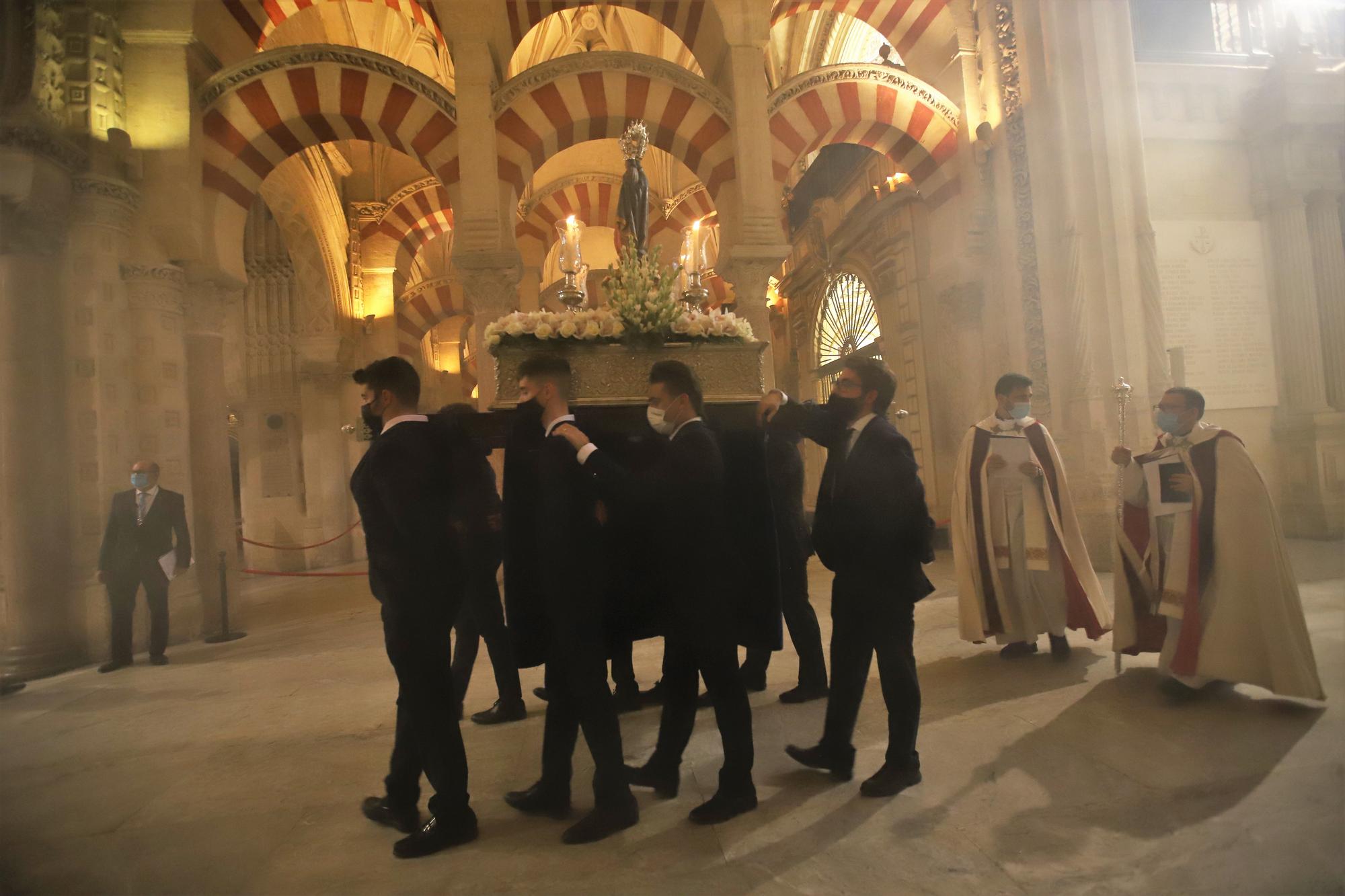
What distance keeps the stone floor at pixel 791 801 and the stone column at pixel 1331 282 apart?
794 millimetres

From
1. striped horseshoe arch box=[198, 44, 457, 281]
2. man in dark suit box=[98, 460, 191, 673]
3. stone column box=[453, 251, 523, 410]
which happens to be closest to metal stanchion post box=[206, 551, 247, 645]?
man in dark suit box=[98, 460, 191, 673]

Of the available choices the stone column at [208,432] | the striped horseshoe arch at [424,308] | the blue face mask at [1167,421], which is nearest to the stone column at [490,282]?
the stone column at [208,432]

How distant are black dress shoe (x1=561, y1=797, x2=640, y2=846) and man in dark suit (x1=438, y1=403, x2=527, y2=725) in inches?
39.8

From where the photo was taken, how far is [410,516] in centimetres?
205

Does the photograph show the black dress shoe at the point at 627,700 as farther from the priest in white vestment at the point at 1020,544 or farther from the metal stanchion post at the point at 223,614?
the metal stanchion post at the point at 223,614

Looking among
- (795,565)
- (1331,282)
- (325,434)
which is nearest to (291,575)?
(325,434)

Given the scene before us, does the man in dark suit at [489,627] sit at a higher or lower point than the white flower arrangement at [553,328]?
lower

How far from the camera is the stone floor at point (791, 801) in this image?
73.7 inches

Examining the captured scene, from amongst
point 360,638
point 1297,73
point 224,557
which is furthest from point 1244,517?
point 224,557

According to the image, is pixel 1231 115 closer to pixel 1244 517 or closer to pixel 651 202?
pixel 1244 517

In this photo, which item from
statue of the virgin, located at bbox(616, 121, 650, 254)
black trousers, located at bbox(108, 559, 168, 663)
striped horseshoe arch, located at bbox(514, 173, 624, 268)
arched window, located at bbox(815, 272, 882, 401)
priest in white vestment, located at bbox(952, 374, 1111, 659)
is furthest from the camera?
striped horseshoe arch, located at bbox(514, 173, 624, 268)

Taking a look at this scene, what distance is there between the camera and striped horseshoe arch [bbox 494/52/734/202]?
658cm

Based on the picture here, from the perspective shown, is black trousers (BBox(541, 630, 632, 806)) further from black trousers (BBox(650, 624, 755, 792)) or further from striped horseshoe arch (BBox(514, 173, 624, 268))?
striped horseshoe arch (BBox(514, 173, 624, 268))

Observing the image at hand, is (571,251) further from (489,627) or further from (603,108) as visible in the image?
(603,108)
